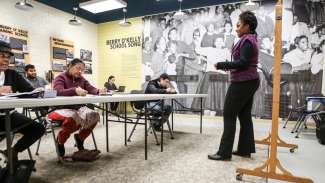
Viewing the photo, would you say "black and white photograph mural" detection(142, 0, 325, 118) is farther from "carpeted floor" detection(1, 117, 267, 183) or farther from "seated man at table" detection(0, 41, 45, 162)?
"seated man at table" detection(0, 41, 45, 162)

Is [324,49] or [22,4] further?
[324,49]

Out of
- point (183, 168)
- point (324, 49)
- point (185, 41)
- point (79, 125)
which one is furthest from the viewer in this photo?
point (185, 41)

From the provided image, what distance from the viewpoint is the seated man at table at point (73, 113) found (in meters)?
2.01

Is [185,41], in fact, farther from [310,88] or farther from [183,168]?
[183,168]

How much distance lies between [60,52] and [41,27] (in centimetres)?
75

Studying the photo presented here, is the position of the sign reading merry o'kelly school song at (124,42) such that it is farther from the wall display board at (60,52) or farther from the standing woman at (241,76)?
the standing woman at (241,76)

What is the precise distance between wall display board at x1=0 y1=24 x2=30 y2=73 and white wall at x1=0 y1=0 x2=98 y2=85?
0.35 feet

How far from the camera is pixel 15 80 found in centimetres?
185

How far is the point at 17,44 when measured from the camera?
16.5 feet

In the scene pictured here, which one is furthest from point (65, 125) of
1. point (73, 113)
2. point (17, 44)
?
point (17, 44)

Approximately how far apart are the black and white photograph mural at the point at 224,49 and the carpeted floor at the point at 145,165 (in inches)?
108

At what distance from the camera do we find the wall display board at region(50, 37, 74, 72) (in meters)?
5.89

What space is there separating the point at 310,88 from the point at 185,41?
3.06 m

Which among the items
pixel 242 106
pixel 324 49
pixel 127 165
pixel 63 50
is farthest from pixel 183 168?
pixel 63 50
